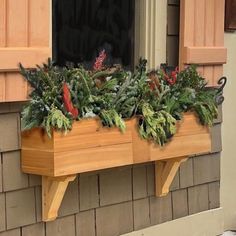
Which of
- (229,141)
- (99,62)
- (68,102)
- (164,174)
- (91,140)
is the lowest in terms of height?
(164,174)

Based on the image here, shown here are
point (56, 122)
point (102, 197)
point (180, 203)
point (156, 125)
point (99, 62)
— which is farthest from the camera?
point (180, 203)

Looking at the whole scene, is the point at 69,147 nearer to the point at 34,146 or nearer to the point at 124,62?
the point at 34,146

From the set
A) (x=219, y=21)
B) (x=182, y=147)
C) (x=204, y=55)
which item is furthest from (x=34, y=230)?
(x=219, y=21)

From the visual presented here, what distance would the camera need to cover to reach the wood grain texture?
122 inches

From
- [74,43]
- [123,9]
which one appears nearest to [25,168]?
[74,43]

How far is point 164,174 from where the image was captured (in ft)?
13.0

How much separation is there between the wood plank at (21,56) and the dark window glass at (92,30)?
265 millimetres

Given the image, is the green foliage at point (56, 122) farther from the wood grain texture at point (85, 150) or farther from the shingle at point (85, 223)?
the shingle at point (85, 223)

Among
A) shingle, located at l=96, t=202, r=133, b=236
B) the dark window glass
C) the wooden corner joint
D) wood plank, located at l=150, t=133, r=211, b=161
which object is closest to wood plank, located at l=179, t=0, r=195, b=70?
the dark window glass

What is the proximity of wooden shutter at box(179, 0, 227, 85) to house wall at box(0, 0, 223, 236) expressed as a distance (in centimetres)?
11

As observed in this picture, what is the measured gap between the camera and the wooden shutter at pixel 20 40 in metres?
3.07

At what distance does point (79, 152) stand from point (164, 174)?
88 centimetres

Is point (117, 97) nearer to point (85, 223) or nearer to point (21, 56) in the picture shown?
point (21, 56)

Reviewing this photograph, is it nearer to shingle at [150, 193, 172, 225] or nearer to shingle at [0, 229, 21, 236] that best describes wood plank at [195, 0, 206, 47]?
shingle at [150, 193, 172, 225]
